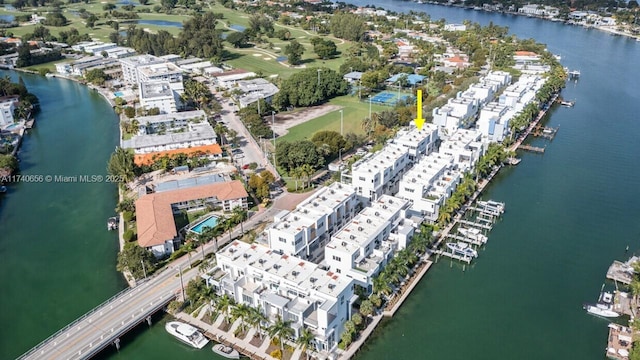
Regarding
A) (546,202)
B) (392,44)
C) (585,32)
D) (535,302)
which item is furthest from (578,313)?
(585,32)

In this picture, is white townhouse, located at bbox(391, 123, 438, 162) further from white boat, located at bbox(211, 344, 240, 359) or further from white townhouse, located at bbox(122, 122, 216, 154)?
white boat, located at bbox(211, 344, 240, 359)

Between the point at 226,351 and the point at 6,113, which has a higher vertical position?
the point at 6,113

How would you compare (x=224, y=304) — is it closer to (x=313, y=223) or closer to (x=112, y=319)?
(x=112, y=319)

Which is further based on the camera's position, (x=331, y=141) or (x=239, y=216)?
(x=331, y=141)

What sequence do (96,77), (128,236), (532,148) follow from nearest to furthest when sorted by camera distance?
(128,236) < (532,148) < (96,77)

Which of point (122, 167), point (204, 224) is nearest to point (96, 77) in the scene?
point (122, 167)

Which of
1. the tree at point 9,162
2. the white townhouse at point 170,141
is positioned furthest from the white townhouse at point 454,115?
the tree at point 9,162

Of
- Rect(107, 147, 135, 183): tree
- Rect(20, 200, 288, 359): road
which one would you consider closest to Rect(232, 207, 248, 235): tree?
Rect(20, 200, 288, 359): road
